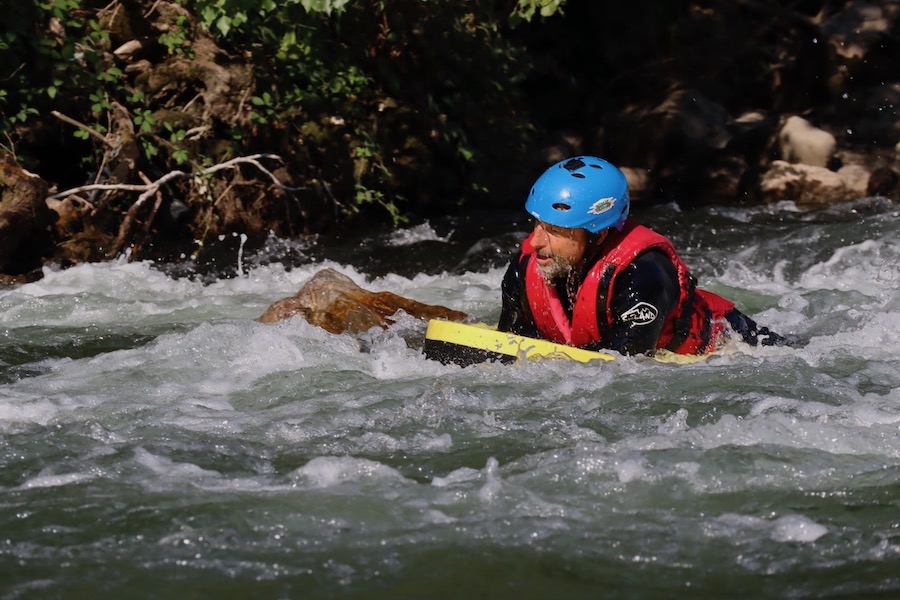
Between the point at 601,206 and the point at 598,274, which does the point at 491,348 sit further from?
the point at 601,206

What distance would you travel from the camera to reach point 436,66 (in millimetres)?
10523

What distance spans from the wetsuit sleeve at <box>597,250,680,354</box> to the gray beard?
236mm

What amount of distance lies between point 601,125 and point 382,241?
3.93 meters

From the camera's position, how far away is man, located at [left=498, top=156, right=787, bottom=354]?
5180 millimetres

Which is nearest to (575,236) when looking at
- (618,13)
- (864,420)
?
(864,420)

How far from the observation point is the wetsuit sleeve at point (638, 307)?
5.17m

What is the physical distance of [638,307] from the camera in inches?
204

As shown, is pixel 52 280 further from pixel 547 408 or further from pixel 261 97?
pixel 547 408

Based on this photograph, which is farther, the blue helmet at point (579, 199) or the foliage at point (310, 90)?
the foliage at point (310, 90)

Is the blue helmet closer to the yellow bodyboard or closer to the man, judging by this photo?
the man

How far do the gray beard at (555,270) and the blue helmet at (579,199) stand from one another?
0.19 m

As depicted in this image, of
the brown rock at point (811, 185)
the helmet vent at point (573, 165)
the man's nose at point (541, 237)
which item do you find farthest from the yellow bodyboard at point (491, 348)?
the brown rock at point (811, 185)

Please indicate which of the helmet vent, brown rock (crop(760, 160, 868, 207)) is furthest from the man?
brown rock (crop(760, 160, 868, 207))

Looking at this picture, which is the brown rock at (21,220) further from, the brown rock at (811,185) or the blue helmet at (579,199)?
the brown rock at (811,185)
